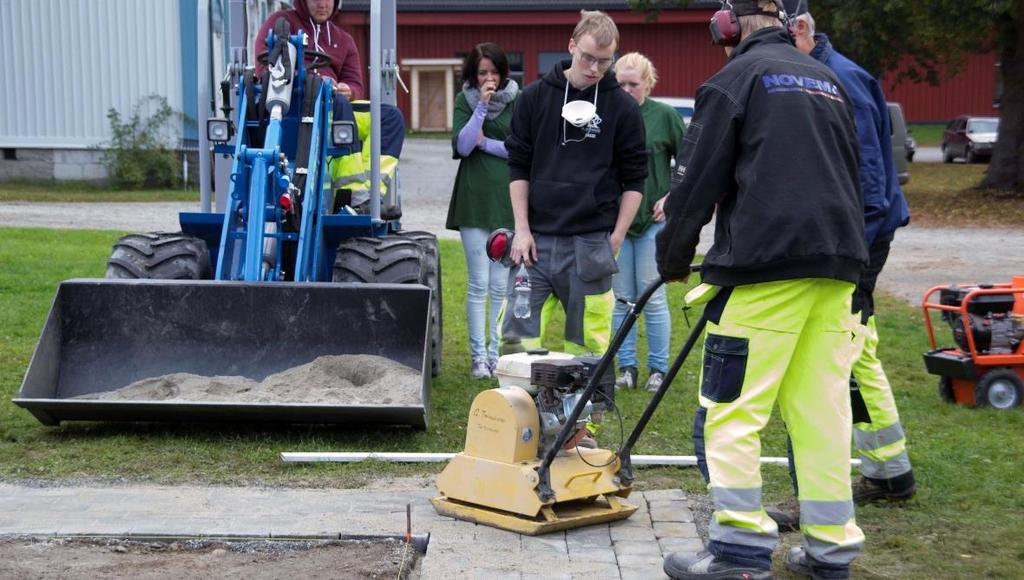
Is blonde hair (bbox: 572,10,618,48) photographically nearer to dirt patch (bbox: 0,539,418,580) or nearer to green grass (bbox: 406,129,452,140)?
dirt patch (bbox: 0,539,418,580)

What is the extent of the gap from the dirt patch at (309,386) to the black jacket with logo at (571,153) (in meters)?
1.10

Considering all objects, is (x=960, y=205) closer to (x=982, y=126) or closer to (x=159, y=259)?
(x=982, y=126)

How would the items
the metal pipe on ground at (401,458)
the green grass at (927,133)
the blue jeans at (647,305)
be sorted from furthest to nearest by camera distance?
the green grass at (927,133) → the blue jeans at (647,305) → the metal pipe on ground at (401,458)

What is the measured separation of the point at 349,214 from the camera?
26.2 feet

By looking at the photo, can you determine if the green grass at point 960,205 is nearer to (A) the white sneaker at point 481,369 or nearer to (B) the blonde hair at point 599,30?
(A) the white sneaker at point 481,369

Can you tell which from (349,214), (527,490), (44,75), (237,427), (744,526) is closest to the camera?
(744,526)

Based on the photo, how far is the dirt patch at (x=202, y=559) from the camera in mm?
4586

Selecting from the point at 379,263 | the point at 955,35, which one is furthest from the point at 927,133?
the point at 379,263

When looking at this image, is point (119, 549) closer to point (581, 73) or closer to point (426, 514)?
point (426, 514)

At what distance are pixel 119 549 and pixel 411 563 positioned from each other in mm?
1067

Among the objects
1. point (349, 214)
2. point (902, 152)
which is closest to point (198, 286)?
point (349, 214)

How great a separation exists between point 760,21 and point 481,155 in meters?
3.64

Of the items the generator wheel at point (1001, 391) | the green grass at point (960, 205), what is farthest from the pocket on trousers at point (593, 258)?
the green grass at point (960, 205)

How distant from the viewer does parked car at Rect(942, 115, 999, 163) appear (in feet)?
126
